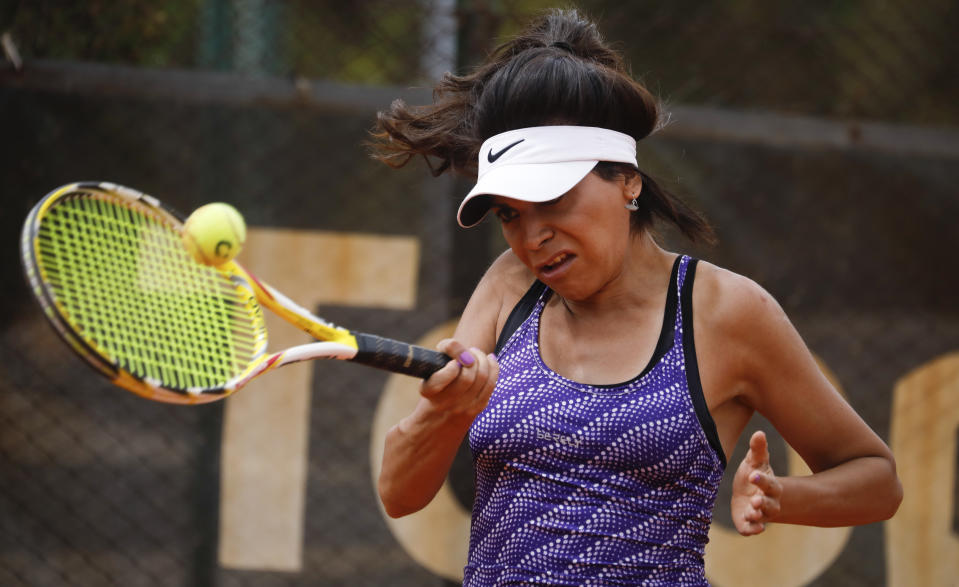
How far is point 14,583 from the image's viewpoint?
318cm

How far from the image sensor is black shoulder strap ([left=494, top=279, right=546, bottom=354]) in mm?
1897

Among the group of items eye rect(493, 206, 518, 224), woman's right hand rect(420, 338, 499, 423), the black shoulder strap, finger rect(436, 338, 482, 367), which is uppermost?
eye rect(493, 206, 518, 224)

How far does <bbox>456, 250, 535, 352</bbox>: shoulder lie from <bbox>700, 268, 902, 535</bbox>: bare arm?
15.8 inches

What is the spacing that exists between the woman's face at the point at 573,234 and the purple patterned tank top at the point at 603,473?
152mm

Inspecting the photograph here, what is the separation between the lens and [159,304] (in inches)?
71.3

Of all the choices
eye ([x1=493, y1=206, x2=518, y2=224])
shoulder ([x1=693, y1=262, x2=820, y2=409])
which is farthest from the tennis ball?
shoulder ([x1=693, y1=262, x2=820, y2=409])

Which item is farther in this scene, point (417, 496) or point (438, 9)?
point (438, 9)

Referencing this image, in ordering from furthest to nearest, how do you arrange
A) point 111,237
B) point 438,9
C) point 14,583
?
point 438,9, point 14,583, point 111,237

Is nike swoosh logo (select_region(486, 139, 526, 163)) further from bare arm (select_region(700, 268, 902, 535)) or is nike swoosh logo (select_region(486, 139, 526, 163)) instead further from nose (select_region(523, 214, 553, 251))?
Result: bare arm (select_region(700, 268, 902, 535))

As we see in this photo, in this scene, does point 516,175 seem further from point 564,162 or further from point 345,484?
point 345,484

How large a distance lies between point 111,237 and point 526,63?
815 mm

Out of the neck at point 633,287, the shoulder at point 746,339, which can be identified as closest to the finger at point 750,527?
the shoulder at point 746,339

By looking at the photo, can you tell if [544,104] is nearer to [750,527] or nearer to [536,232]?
[536,232]

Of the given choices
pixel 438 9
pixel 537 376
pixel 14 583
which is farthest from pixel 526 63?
pixel 14 583
